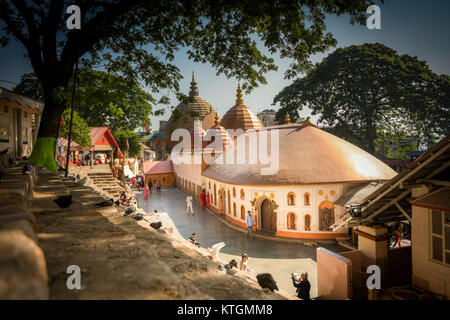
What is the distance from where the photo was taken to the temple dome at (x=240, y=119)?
3069 centimetres

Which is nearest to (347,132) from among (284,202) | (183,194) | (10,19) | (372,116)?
(372,116)

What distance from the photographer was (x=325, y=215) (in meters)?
15.3

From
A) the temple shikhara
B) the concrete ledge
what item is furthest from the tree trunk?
the temple shikhara

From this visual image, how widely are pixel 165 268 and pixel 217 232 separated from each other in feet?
51.7

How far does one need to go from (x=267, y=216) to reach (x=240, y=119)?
16727 millimetres

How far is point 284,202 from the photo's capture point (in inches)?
629

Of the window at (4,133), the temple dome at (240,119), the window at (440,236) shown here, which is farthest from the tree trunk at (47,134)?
the temple dome at (240,119)

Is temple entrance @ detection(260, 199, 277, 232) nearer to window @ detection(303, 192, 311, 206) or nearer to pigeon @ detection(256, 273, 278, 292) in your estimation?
window @ detection(303, 192, 311, 206)

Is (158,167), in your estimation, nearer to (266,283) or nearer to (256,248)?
(256,248)

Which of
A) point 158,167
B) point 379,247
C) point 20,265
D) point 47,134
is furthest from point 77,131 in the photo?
point 158,167

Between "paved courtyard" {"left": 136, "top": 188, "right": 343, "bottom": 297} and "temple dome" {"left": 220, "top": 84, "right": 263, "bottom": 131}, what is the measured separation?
12810 mm

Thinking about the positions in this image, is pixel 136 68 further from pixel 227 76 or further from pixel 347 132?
pixel 347 132

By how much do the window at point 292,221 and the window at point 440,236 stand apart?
9955 millimetres

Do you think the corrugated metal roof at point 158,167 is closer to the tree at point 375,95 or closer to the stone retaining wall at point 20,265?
the tree at point 375,95
